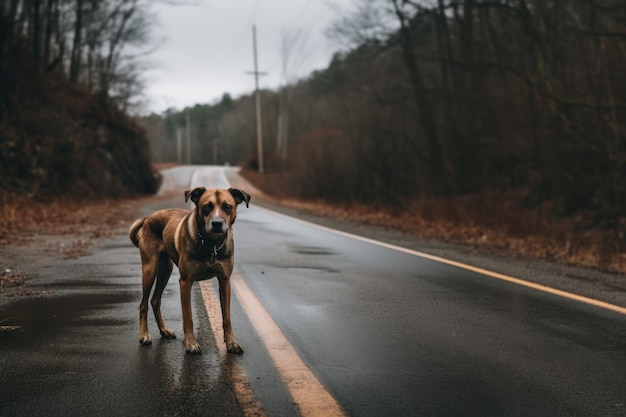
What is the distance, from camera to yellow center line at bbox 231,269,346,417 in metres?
3.39

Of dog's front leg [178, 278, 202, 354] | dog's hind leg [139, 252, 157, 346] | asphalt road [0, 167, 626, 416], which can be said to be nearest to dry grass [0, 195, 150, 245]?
asphalt road [0, 167, 626, 416]

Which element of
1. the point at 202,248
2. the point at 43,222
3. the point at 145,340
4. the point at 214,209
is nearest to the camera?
the point at 214,209

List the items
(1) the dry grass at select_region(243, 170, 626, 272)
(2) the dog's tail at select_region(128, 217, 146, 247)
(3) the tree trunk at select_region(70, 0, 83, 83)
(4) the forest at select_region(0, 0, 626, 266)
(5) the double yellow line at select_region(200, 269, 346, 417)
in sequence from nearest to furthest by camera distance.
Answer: (5) the double yellow line at select_region(200, 269, 346, 417) → (2) the dog's tail at select_region(128, 217, 146, 247) → (1) the dry grass at select_region(243, 170, 626, 272) → (4) the forest at select_region(0, 0, 626, 266) → (3) the tree trunk at select_region(70, 0, 83, 83)

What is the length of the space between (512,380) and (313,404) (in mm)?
1339

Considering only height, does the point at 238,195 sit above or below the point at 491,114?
below

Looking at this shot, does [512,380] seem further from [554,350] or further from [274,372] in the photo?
[274,372]

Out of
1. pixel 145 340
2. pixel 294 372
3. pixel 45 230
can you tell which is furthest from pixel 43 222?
pixel 294 372

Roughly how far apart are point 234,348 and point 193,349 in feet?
0.91

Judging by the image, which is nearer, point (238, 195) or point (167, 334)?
point (238, 195)

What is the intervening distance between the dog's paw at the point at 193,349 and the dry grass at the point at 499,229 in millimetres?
7465

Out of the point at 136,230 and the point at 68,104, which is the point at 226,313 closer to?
the point at 136,230

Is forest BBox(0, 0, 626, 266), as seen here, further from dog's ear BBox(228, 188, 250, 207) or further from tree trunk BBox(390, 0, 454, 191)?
dog's ear BBox(228, 188, 250, 207)

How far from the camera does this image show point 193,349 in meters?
4.44

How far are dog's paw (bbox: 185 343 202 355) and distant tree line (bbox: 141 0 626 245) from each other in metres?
13.4
